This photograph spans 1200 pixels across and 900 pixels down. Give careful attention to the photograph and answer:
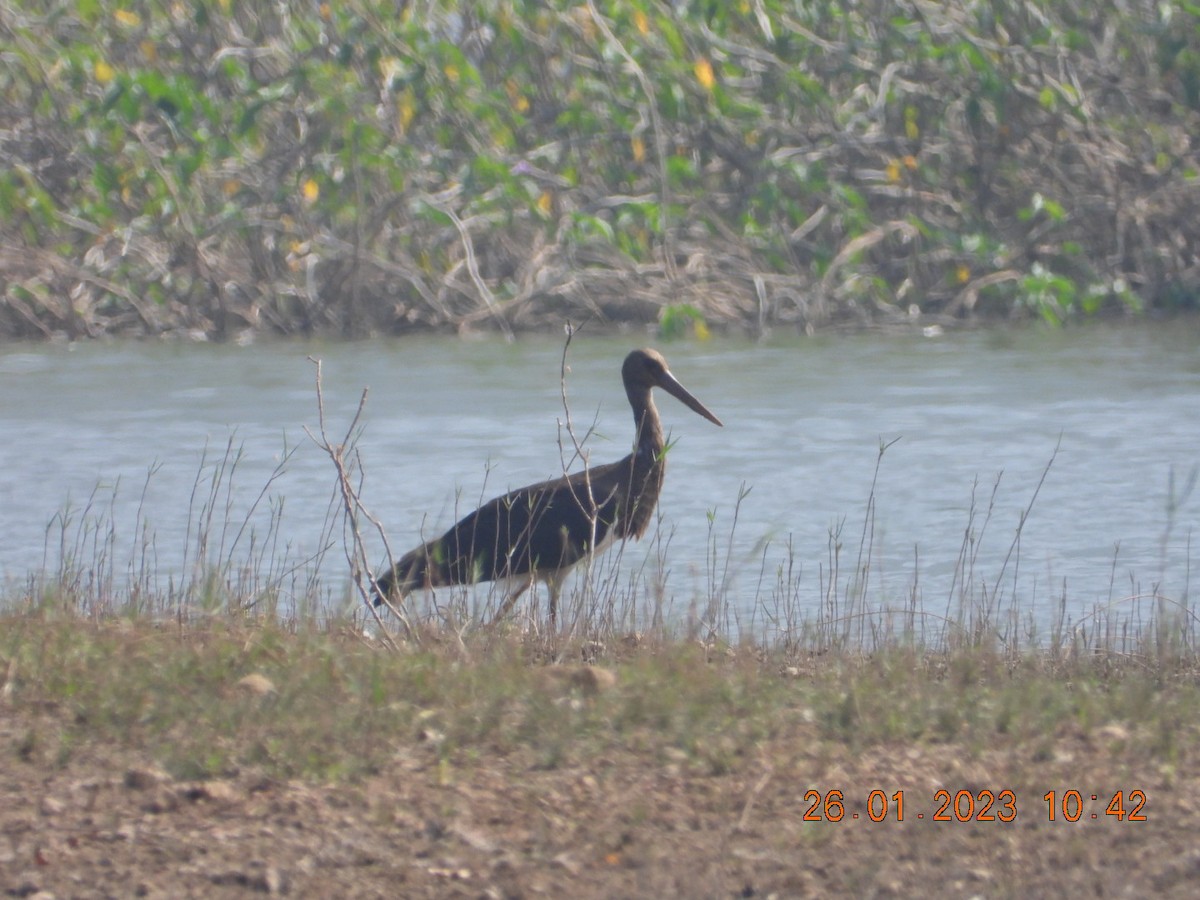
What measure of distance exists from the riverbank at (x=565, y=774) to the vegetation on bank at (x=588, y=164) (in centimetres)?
983

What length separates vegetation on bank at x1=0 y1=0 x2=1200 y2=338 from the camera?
1538 cm

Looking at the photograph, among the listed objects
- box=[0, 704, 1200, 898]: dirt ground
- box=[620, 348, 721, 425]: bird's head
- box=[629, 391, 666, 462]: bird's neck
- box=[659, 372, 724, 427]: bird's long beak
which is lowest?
box=[0, 704, 1200, 898]: dirt ground

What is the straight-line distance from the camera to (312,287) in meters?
15.6

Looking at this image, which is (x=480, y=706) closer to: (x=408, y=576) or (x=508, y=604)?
(x=508, y=604)

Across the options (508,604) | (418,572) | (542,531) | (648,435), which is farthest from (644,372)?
(508,604)

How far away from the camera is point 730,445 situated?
11.3 m

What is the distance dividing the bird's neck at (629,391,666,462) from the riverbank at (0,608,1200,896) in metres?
2.37

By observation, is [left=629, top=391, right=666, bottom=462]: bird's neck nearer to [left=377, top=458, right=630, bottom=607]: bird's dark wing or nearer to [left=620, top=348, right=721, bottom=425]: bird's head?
[left=620, top=348, right=721, bottom=425]: bird's head

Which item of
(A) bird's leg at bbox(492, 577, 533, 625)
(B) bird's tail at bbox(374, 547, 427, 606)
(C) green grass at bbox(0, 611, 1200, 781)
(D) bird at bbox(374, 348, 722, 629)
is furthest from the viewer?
(D) bird at bbox(374, 348, 722, 629)

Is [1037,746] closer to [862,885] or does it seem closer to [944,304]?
[862,885]

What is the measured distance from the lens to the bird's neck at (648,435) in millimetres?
7730

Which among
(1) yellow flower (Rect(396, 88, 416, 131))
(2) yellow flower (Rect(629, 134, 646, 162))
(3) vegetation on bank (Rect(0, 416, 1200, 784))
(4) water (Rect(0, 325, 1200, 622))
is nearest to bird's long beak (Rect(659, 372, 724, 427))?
Answer: (4) water (Rect(0, 325, 1200, 622))

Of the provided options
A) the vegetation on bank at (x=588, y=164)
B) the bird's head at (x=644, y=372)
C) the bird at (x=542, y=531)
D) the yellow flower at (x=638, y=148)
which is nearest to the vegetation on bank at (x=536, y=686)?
the bird at (x=542, y=531)

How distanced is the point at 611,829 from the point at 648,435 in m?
4.06
